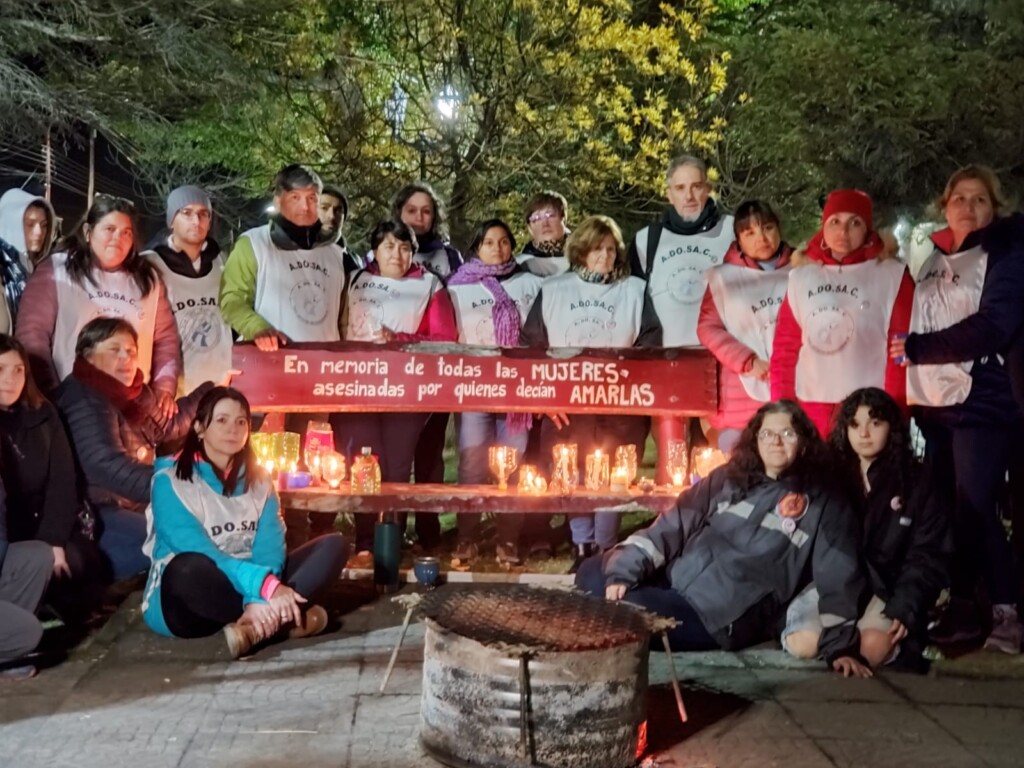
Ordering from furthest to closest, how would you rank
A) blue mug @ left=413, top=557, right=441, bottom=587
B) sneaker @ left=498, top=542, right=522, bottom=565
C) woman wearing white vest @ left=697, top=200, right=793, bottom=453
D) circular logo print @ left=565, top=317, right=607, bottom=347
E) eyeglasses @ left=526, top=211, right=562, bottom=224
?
eyeglasses @ left=526, top=211, right=562, bottom=224 → sneaker @ left=498, top=542, right=522, bottom=565 → circular logo print @ left=565, top=317, right=607, bottom=347 → woman wearing white vest @ left=697, top=200, right=793, bottom=453 → blue mug @ left=413, top=557, right=441, bottom=587

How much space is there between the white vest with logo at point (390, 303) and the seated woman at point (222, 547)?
1.70 metres

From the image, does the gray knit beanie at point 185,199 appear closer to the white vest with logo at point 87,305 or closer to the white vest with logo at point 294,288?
the white vest with logo at point 294,288

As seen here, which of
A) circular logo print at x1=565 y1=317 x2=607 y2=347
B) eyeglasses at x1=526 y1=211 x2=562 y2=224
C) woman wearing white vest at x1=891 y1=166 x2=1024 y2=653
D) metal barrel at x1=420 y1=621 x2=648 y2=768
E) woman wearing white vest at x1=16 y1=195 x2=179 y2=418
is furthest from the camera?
eyeglasses at x1=526 y1=211 x2=562 y2=224

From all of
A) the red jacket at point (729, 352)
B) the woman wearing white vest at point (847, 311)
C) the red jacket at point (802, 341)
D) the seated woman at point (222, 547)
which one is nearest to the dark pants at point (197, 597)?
the seated woman at point (222, 547)

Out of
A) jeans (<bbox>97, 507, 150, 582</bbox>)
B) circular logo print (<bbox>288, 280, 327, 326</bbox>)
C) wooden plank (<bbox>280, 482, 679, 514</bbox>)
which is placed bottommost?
jeans (<bbox>97, 507, 150, 582</bbox>)

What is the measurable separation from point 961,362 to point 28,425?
476 cm

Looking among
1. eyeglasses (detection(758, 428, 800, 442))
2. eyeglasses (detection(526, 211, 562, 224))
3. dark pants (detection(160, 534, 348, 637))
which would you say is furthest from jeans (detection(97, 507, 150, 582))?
eyeglasses (detection(758, 428, 800, 442))

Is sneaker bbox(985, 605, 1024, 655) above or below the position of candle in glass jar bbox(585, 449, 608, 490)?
below

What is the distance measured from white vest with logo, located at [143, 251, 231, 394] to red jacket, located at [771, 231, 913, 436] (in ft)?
10.9

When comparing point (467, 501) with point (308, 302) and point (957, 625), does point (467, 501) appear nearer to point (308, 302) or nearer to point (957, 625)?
point (308, 302)

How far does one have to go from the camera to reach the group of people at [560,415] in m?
5.79

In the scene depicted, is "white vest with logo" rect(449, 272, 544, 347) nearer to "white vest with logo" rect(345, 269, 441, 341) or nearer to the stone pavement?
"white vest with logo" rect(345, 269, 441, 341)

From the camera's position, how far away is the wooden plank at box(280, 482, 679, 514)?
22.4 feet

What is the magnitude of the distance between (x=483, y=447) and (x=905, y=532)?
281 cm
